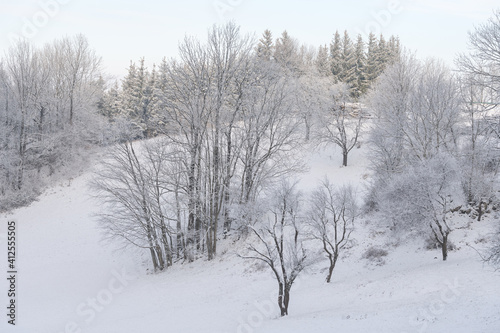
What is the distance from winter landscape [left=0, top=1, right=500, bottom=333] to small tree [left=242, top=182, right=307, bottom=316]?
0.45 feet

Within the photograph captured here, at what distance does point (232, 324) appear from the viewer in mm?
13414

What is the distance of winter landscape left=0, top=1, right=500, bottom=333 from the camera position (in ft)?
44.4

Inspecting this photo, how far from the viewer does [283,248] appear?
18.5 meters

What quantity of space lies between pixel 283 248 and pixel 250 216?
143 inches

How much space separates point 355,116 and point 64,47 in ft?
113

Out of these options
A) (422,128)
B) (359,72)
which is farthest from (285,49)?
(422,128)

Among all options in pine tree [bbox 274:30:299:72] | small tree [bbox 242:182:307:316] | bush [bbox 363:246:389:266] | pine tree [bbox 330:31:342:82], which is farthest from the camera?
pine tree [bbox 330:31:342:82]

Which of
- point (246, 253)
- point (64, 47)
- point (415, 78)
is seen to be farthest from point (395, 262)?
point (64, 47)

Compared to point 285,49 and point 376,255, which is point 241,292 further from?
point 285,49

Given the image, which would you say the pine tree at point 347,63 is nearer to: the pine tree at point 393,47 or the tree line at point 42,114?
the pine tree at point 393,47

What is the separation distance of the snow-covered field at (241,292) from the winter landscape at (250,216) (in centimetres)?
10

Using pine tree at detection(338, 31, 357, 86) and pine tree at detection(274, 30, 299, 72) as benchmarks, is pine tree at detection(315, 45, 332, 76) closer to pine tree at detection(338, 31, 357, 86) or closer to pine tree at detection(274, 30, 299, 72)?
pine tree at detection(338, 31, 357, 86)

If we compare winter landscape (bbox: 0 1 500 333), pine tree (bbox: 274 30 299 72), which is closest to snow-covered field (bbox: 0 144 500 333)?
winter landscape (bbox: 0 1 500 333)

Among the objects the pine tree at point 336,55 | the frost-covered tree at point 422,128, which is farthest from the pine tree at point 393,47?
the frost-covered tree at point 422,128
